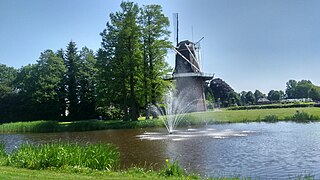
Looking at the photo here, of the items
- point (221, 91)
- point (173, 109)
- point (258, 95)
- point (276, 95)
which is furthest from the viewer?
point (258, 95)

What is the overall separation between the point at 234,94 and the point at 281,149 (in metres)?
74.4

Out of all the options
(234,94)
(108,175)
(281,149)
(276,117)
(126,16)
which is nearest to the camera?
(108,175)

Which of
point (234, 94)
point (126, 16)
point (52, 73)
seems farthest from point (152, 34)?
point (234, 94)

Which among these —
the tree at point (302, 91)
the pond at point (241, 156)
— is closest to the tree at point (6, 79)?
the pond at point (241, 156)

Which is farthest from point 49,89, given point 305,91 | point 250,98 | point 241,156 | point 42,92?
point 305,91

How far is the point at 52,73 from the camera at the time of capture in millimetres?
50281

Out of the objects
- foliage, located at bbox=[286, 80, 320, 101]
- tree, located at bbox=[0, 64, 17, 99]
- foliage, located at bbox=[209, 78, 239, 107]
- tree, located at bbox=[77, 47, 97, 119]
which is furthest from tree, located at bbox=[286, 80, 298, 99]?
tree, located at bbox=[0, 64, 17, 99]

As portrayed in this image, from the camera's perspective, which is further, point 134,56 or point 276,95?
point 276,95

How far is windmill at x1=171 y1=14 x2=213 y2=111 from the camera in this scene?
1731 inches

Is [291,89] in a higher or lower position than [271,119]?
higher

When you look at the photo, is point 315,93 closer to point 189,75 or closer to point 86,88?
point 189,75

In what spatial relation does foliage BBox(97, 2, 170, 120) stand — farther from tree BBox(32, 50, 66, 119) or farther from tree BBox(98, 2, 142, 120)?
tree BBox(32, 50, 66, 119)

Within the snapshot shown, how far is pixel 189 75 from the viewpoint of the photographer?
144 ft

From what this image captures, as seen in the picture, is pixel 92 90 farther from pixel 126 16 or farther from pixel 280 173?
pixel 280 173
